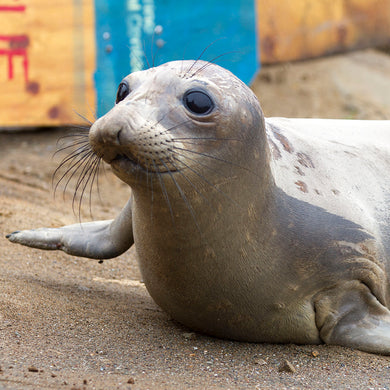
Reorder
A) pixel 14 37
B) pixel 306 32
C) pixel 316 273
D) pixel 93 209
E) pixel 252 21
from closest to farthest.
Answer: pixel 316 273, pixel 93 209, pixel 14 37, pixel 252 21, pixel 306 32

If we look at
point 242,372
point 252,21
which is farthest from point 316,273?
point 252,21

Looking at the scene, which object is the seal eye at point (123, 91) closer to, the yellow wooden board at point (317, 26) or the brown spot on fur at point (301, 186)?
the brown spot on fur at point (301, 186)

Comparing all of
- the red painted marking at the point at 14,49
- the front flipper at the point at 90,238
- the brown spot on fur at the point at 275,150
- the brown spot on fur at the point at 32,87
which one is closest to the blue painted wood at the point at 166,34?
the brown spot on fur at the point at 32,87

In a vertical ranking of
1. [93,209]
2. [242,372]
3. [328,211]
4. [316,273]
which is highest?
[328,211]

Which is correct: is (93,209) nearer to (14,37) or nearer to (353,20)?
(14,37)

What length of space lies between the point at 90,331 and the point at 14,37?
17.2ft

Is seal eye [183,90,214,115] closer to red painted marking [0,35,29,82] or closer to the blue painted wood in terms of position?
the blue painted wood

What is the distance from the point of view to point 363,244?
3.39m

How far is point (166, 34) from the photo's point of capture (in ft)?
27.2

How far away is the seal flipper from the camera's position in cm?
332

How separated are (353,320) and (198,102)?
4.45 feet

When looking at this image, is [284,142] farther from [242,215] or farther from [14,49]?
[14,49]

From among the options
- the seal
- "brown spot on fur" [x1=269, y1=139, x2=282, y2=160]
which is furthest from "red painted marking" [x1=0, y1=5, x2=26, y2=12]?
"brown spot on fur" [x1=269, y1=139, x2=282, y2=160]

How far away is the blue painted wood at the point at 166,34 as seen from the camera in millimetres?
7992
